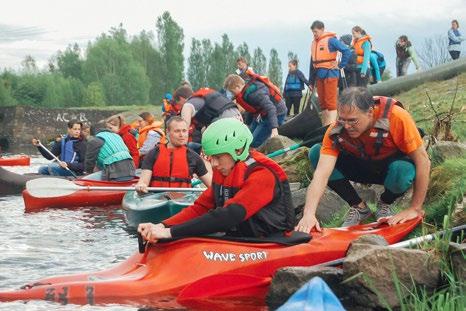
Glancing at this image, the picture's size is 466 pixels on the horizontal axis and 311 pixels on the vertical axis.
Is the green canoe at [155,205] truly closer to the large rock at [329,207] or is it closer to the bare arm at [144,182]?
the bare arm at [144,182]

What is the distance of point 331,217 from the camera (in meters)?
7.46

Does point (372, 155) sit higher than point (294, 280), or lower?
higher

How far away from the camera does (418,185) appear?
20.0 feet

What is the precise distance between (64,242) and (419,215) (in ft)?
12.9

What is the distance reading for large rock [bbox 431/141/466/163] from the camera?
285 inches

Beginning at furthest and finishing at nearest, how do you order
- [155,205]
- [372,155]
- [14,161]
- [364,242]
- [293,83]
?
[14,161], [293,83], [155,205], [372,155], [364,242]

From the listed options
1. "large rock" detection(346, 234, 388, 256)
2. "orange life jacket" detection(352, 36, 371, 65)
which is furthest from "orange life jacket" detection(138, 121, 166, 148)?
"large rock" detection(346, 234, 388, 256)

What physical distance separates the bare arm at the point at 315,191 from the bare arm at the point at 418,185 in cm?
57

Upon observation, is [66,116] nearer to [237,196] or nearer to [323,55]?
[323,55]

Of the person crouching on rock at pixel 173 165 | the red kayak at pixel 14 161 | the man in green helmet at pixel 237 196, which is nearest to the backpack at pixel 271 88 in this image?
the person crouching on rock at pixel 173 165

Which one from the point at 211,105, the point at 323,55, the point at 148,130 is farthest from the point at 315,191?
the point at 148,130

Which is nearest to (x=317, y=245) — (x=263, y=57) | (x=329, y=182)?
(x=329, y=182)

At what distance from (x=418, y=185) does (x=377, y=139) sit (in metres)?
0.46

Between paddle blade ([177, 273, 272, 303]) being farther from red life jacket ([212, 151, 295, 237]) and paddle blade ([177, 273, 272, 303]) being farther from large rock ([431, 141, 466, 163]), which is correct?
large rock ([431, 141, 466, 163])
